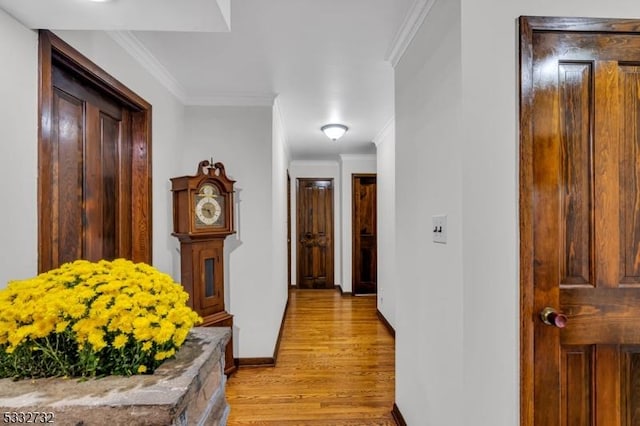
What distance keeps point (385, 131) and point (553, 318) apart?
306 cm

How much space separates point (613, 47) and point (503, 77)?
459mm

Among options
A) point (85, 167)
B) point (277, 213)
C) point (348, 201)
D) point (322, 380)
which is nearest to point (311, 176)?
point (348, 201)

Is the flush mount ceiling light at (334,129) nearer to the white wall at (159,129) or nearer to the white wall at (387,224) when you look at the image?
the white wall at (387,224)

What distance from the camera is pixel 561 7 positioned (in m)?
1.40

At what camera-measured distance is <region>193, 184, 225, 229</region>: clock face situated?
261cm

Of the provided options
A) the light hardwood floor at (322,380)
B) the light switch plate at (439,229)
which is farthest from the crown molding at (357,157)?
the light switch plate at (439,229)

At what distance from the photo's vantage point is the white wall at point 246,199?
3.03 m

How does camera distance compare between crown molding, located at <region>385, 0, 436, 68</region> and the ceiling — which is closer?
the ceiling

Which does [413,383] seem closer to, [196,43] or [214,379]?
[214,379]

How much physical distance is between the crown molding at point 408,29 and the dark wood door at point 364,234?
11.8 ft

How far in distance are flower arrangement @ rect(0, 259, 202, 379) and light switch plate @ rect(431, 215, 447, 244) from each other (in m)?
1.11

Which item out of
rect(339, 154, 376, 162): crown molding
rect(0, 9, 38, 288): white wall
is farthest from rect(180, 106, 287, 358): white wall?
rect(339, 154, 376, 162): crown molding

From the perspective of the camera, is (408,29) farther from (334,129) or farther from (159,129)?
(334,129)

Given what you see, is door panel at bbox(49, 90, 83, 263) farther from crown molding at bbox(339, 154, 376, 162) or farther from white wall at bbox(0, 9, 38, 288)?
crown molding at bbox(339, 154, 376, 162)
